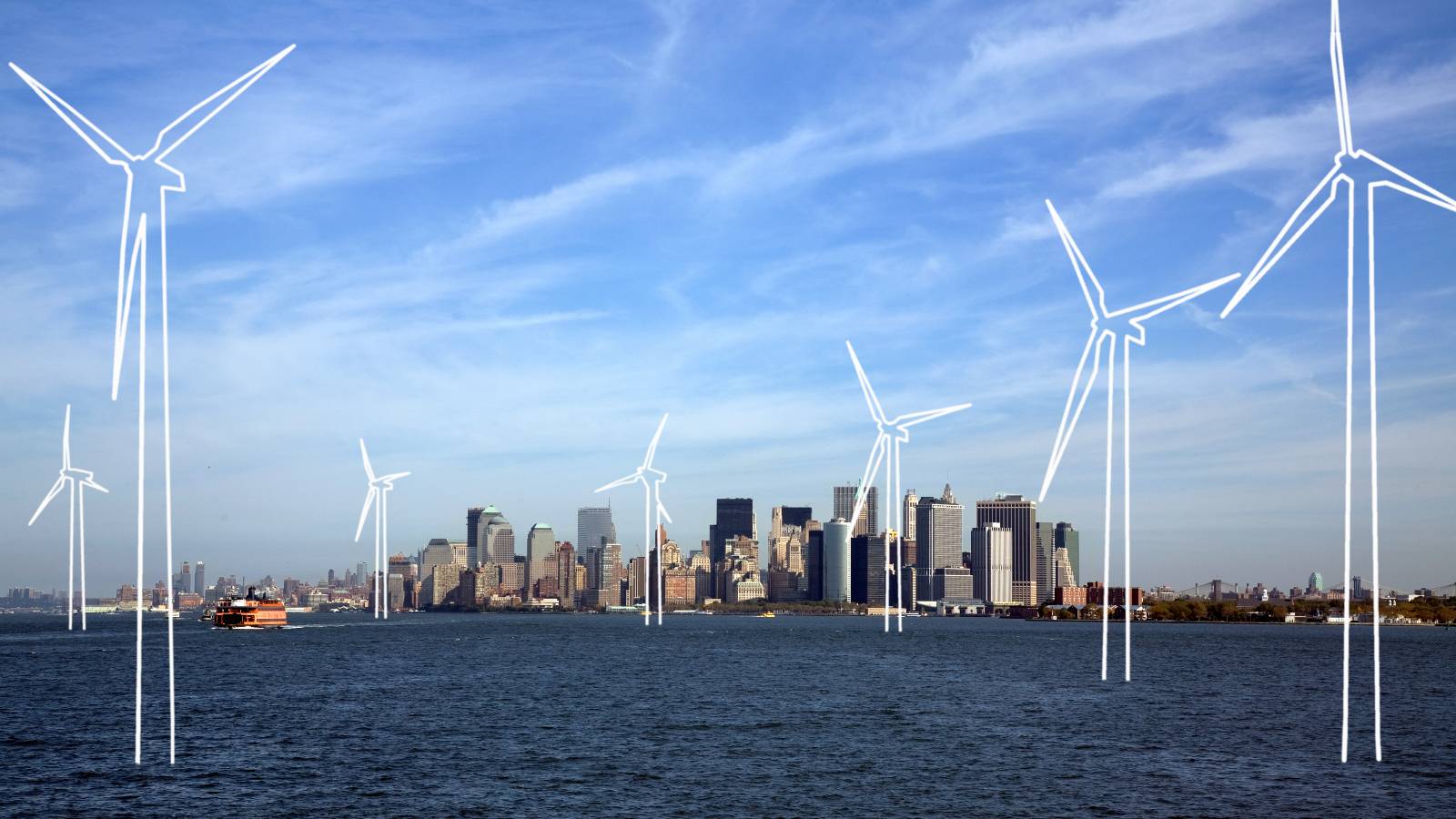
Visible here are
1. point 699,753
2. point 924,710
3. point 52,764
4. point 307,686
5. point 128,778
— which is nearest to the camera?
point 128,778

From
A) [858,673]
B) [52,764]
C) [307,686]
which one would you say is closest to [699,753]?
[52,764]

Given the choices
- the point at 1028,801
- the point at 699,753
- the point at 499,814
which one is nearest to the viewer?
the point at 499,814

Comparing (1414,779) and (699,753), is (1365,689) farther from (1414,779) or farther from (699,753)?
(699,753)

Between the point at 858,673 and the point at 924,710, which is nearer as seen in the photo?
the point at 924,710

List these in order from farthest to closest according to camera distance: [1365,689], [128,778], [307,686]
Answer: [1365,689] < [307,686] < [128,778]

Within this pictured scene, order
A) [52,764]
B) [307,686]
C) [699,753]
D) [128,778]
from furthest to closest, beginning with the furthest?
A: [307,686] → [699,753] → [52,764] → [128,778]

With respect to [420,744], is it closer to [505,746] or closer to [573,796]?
[505,746]

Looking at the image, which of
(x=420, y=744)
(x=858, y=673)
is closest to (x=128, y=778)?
(x=420, y=744)

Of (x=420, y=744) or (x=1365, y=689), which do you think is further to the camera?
(x=1365, y=689)

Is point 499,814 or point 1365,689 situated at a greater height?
point 499,814
